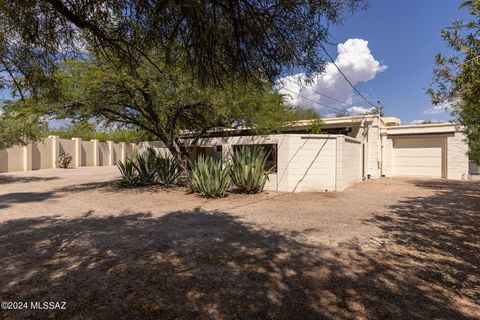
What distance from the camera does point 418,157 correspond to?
1792cm

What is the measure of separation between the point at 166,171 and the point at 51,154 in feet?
58.8

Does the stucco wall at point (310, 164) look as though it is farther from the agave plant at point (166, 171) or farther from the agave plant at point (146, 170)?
the agave plant at point (146, 170)

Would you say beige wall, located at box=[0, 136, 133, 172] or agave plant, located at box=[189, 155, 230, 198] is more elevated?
beige wall, located at box=[0, 136, 133, 172]

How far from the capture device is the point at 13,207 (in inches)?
323

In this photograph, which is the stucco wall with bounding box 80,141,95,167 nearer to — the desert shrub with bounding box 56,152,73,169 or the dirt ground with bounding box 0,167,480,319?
the desert shrub with bounding box 56,152,73,169

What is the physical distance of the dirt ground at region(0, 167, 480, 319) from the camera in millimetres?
2885

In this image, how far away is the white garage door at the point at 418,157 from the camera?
56.6 ft

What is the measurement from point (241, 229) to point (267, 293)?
2.76m

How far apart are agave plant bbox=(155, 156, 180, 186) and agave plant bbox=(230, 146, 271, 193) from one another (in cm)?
307

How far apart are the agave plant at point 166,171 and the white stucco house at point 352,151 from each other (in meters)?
1.59

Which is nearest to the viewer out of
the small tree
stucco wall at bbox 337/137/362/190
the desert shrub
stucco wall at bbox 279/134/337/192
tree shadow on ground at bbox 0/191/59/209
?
the small tree

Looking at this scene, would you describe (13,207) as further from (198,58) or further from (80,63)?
(198,58)

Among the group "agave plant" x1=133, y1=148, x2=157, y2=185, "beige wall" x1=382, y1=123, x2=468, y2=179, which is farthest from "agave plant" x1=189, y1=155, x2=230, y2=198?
"beige wall" x1=382, y1=123, x2=468, y2=179

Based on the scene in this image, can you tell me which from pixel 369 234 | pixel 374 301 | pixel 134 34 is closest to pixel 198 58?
pixel 134 34
